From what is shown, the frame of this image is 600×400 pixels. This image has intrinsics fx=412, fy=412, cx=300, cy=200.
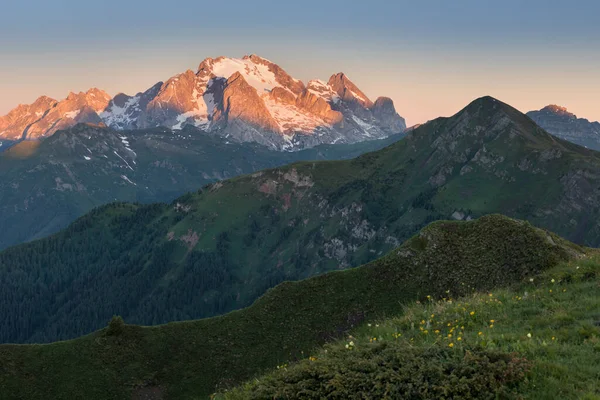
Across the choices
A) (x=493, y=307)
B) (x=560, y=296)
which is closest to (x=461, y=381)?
(x=493, y=307)

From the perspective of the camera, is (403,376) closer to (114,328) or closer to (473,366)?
(473,366)

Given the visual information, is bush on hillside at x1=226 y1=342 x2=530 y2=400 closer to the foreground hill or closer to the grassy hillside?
the grassy hillside

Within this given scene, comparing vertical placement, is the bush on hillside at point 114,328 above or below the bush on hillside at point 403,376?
below

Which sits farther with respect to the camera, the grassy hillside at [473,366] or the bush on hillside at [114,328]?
the bush on hillside at [114,328]

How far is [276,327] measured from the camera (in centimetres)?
4834

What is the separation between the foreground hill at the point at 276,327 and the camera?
142 ft

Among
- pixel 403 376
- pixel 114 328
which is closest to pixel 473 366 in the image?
pixel 403 376

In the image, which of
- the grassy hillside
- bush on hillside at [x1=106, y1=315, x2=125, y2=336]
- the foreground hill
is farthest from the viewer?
bush on hillside at [x1=106, y1=315, x2=125, y2=336]

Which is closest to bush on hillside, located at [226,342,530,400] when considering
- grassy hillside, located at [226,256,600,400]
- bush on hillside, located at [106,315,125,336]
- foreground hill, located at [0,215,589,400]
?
grassy hillside, located at [226,256,600,400]

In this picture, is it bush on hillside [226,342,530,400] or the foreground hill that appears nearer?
bush on hillside [226,342,530,400]

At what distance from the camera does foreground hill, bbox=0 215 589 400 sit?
43.2 m

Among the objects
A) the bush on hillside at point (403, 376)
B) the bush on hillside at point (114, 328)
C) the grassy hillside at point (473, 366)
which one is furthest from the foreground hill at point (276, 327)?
the bush on hillside at point (403, 376)

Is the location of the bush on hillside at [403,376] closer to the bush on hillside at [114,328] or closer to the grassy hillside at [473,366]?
the grassy hillside at [473,366]

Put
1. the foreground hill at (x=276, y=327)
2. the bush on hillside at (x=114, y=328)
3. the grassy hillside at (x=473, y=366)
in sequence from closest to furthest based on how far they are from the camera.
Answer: the grassy hillside at (x=473, y=366)
the foreground hill at (x=276, y=327)
the bush on hillside at (x=114, y=328)
